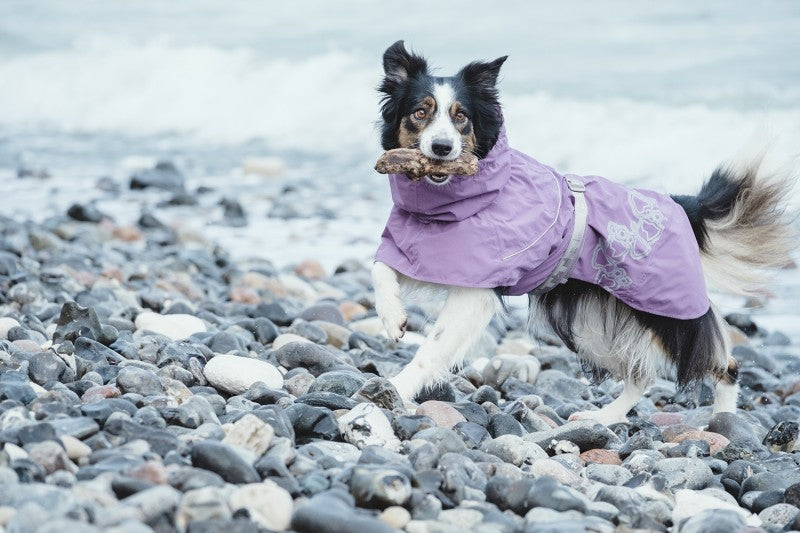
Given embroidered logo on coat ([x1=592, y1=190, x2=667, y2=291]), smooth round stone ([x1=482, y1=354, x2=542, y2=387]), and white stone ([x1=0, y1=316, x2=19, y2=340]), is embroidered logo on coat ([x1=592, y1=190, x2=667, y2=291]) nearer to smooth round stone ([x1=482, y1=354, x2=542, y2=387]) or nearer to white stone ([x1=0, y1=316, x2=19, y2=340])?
smooth round stone ([x1=482, y1=354, x2=542, y2=387])

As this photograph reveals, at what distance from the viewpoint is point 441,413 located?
4395 millimetres

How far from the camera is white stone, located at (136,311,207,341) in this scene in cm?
554

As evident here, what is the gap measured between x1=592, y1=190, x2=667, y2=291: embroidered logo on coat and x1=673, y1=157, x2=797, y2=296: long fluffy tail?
1.58 feet

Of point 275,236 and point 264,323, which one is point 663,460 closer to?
point 264,323

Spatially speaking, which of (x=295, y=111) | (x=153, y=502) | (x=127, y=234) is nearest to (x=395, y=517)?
(x=153, y=502)

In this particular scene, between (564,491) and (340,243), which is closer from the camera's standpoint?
(564,491)

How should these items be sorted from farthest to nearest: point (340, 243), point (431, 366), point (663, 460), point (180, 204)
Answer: point (180, 204)
point (340, 243)
point (431, 366)
point (663, 460)

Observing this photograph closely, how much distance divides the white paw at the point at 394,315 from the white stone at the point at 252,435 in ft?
4.10

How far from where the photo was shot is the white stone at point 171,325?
5541 mm

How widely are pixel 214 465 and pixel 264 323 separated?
9.36 ft

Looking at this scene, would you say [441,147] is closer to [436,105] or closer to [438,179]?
[438,179]

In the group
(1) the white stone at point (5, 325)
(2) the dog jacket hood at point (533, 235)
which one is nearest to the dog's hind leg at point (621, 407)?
(2) the dog jacket hood at point (533, 235)

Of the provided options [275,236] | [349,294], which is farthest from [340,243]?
[349,294]

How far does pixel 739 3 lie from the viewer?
21219mm
